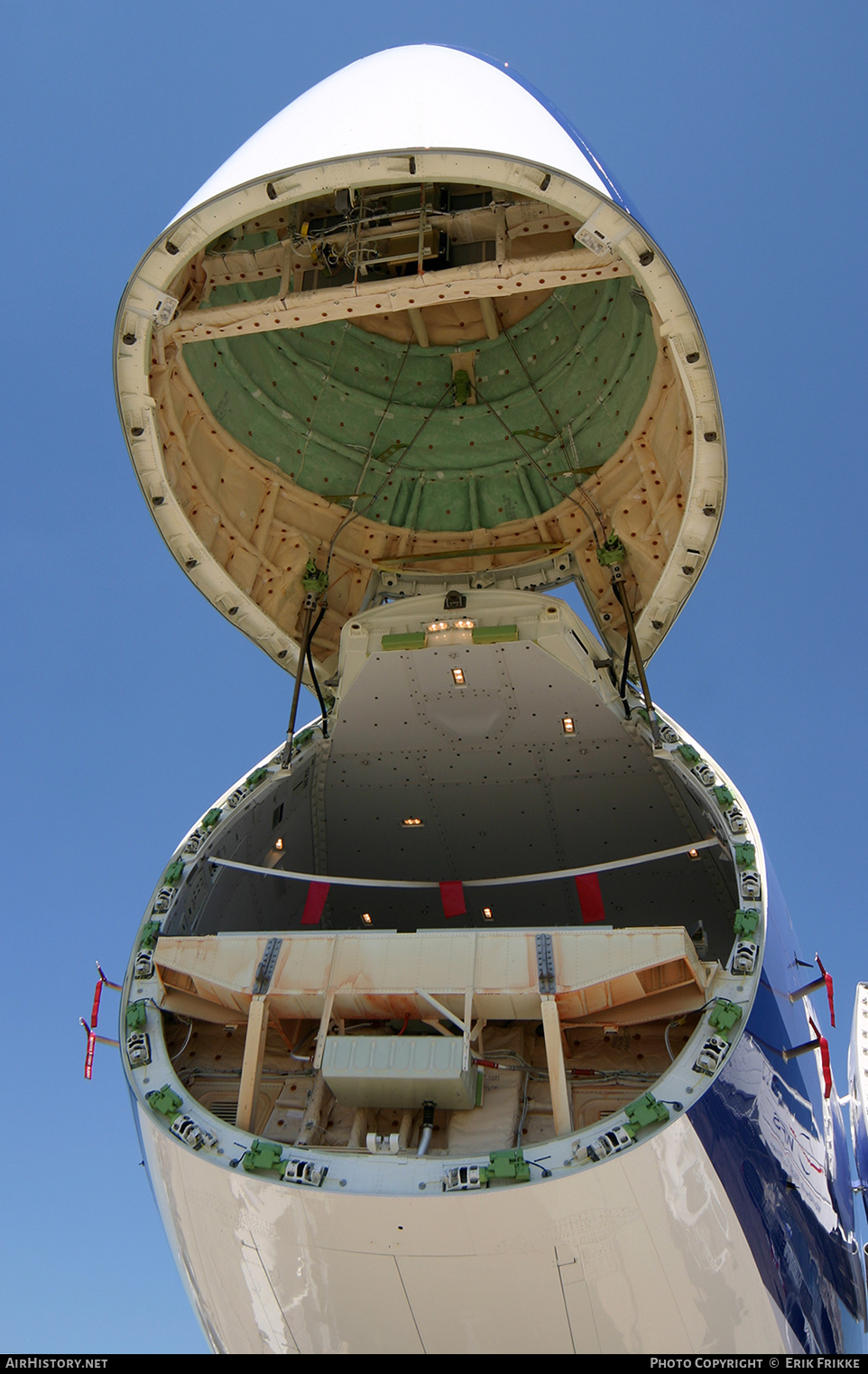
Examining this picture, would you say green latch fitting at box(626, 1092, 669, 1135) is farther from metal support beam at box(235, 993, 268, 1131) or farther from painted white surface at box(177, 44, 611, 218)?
painted white surface at box(177, 44, 611, 218)

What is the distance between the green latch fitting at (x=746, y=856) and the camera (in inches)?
275

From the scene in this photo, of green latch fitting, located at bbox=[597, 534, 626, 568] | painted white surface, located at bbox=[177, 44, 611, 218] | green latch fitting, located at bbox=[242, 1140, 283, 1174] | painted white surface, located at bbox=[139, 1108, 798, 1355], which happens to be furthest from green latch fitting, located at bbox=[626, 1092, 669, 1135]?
painted white surface, located at bbox=[177, 44, 611, 218]

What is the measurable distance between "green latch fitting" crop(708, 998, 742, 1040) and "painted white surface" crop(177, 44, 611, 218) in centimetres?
511

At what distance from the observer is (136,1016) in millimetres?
6574

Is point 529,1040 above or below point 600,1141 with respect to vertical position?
above

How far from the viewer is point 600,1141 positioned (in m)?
5.22

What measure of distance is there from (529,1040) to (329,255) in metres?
6.15

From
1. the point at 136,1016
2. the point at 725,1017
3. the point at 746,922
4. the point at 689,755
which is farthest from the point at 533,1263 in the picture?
the point at 689,755

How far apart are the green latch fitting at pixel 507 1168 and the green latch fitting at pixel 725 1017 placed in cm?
143

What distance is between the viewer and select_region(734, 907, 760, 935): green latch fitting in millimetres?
6457

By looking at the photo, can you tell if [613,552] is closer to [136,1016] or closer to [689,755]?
[689,755]

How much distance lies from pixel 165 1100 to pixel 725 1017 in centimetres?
341
